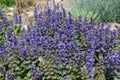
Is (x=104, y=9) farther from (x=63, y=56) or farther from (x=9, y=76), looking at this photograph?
(x=9, y=76)

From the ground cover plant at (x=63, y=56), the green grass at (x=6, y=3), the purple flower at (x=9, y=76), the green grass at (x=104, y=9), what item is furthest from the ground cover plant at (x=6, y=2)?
the purple flower at (x=9, y=76)

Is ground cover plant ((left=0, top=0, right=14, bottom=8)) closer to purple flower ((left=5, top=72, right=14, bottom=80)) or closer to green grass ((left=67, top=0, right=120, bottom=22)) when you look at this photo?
green grass ((left=67, top=0, right=120, bottom=22))

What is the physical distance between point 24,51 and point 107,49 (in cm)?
103

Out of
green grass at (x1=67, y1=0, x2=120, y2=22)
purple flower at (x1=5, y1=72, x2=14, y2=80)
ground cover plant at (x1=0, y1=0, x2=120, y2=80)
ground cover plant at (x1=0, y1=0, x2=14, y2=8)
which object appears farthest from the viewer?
ground cover plant at (x1=0, y1=0, x2=14, y2=8)

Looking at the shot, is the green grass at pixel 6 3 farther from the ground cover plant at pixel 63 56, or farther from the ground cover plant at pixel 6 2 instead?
the ground cover plant at pixel 63 56

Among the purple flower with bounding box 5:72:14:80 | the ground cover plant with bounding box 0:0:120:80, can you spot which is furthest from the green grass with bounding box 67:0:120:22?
the purple flower with bounding box 5:72:14:80

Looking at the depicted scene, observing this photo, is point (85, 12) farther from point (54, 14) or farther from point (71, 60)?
point (71, 60)

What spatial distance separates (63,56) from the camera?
380 cm

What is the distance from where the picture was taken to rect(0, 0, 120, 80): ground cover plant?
3811 mm

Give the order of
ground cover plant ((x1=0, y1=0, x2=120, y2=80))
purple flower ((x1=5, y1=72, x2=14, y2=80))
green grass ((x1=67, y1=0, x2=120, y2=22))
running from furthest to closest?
1. green grass ((x1=67, y1=0, x2=120, y2=22))
2. ground cover plant ((x1=0, y1=0, x2=120, y2=80))
3. purple flower ((x1=5, y1=72, x2=14, y2=80))

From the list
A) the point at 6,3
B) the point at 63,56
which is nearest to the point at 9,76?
the point at 63,56

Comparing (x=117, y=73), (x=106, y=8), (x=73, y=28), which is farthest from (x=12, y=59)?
(x=106, y=8)

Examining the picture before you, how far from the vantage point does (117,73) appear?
12.8 feet

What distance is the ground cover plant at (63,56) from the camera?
12.5 ft
